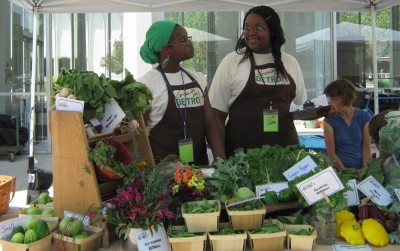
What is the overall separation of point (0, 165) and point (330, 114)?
220 inches

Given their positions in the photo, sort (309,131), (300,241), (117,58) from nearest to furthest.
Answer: (300,241) → (309,131) → (117,58)

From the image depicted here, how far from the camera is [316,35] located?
310 inches

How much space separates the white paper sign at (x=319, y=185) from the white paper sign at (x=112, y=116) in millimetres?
772

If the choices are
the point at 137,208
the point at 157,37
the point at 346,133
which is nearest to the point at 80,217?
the point at 137,208

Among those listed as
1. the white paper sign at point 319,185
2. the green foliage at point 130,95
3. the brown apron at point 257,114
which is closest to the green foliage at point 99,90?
the green foliage at point 130,95

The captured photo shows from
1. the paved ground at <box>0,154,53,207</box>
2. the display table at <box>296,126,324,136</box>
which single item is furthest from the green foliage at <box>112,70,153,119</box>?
the display table at <box>296,126,324,136</box>

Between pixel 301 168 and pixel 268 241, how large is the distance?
385 mm

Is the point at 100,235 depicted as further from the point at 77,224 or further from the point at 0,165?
the point at 0,165

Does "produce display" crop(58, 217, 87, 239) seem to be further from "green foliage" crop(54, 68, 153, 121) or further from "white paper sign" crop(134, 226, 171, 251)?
"green foliage" crop(54, 68, 153, 121)

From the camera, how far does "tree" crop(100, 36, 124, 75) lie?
312 inches

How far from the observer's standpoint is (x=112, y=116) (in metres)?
1.87

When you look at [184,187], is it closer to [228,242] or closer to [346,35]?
[228,242]

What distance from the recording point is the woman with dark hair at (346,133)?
3713mm

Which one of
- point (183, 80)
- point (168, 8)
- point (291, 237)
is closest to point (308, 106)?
point (183, 80)
